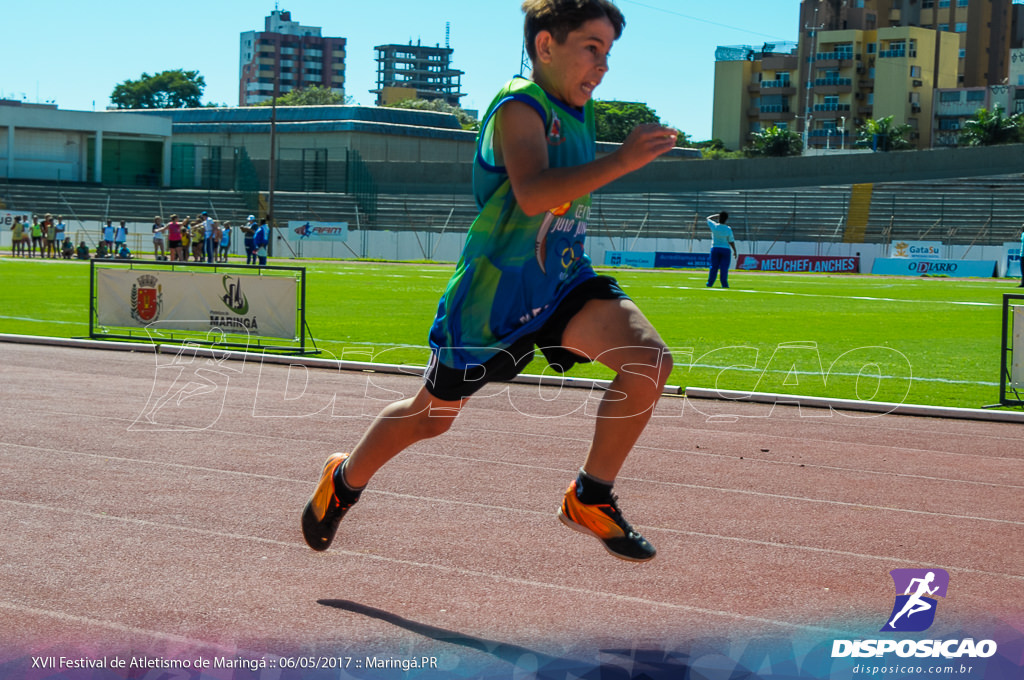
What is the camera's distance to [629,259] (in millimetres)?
51250

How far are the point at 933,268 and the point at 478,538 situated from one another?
4376 cm

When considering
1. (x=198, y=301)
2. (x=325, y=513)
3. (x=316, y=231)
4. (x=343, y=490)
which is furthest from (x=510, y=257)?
(x=316, y=231)

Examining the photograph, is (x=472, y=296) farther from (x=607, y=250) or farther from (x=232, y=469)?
(x=607, y=250)

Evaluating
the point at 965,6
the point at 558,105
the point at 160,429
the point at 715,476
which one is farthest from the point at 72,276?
the point at 965,6

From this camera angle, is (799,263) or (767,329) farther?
(799,263)

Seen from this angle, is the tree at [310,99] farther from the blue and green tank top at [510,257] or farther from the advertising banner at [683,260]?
the blue and green tank top at [510,257]

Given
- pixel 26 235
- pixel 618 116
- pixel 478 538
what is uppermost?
pixel 618 116

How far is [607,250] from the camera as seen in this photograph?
54.0m

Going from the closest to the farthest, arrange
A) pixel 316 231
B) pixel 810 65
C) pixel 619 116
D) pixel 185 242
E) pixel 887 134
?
pixel 185 242
pixel 316 231
pixel 887 134
pixel 810 65
pixel 619 116

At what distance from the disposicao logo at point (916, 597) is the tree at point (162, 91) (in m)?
167

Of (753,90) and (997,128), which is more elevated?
(753,90)

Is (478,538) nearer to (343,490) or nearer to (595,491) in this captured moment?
(343,490)

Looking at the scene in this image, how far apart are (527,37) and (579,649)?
6.73ft

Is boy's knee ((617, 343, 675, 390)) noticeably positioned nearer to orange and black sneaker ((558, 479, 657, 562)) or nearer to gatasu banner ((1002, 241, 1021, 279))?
orange and black sneaker ((558, 479, 657, 562))
